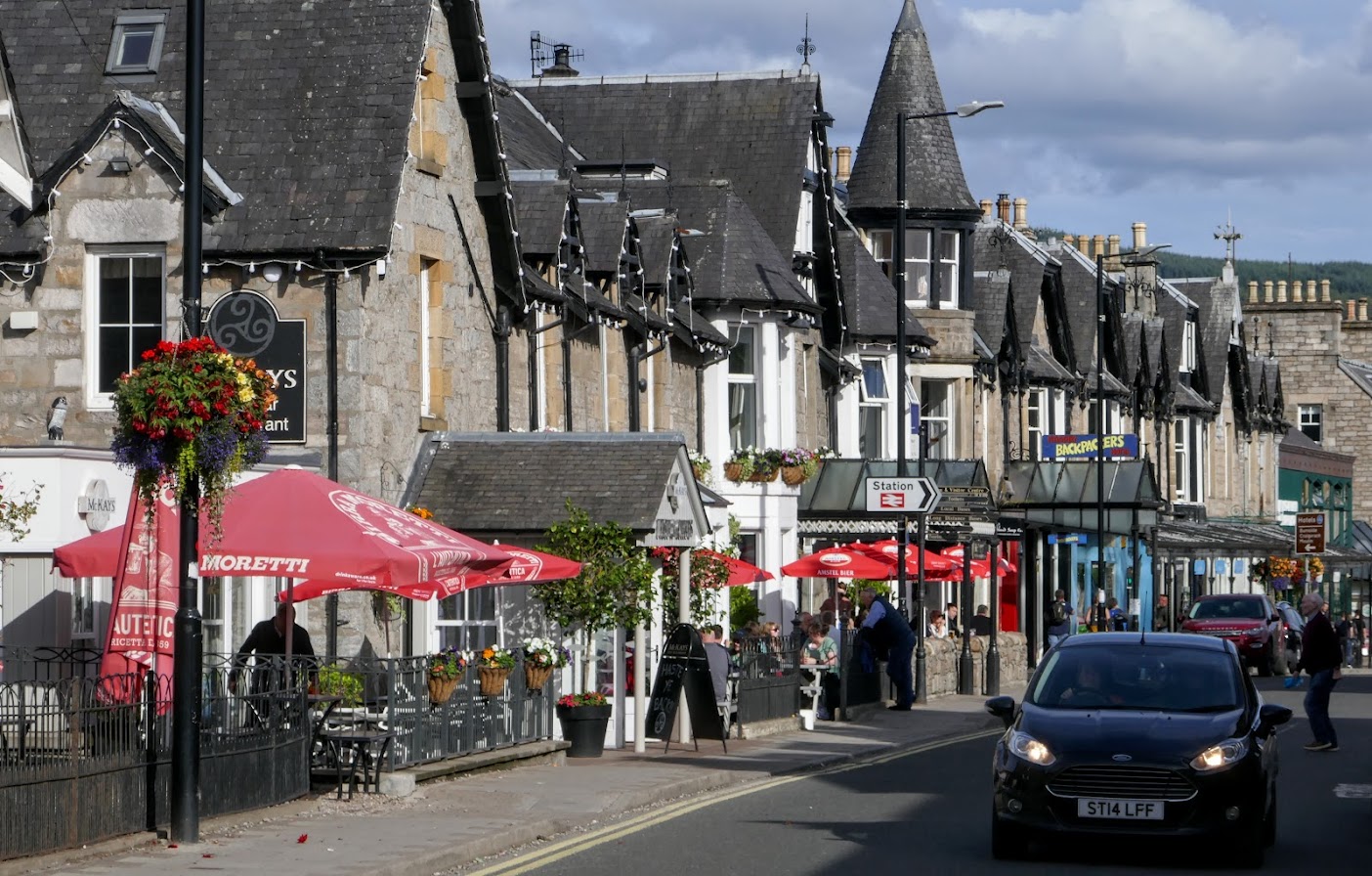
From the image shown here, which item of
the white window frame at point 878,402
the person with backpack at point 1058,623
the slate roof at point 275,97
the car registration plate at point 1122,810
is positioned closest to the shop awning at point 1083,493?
the person with backpack at point 1058,623

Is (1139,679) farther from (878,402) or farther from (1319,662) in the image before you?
(878,402)

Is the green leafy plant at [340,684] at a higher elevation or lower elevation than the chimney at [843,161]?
lower

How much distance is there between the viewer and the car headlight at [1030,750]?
48.8ft

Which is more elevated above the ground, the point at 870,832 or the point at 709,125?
the point at 709,125

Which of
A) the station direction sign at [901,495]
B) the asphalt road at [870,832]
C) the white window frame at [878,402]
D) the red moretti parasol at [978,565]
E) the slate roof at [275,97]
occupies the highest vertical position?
the slate roof at [275,97]

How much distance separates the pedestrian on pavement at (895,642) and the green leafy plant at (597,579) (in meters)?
9.67

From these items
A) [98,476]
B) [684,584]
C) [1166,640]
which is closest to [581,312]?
[684,584]

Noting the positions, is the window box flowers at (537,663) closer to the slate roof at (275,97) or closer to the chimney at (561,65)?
the slate roof at (275,97)

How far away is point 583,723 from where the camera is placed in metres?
23.5

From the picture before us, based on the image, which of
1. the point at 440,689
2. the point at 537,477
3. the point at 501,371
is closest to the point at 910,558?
the point at 501,371

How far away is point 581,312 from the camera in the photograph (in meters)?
30.4

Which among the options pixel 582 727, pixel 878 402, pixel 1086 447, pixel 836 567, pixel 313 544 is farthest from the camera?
pixel 1086 447

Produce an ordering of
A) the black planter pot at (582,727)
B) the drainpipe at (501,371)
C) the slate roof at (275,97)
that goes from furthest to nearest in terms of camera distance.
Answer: the drainpipe at (501,371) < the slate roof at (275,97) < the black planter pot at (582,727)

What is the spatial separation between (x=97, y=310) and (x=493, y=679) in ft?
21.4
